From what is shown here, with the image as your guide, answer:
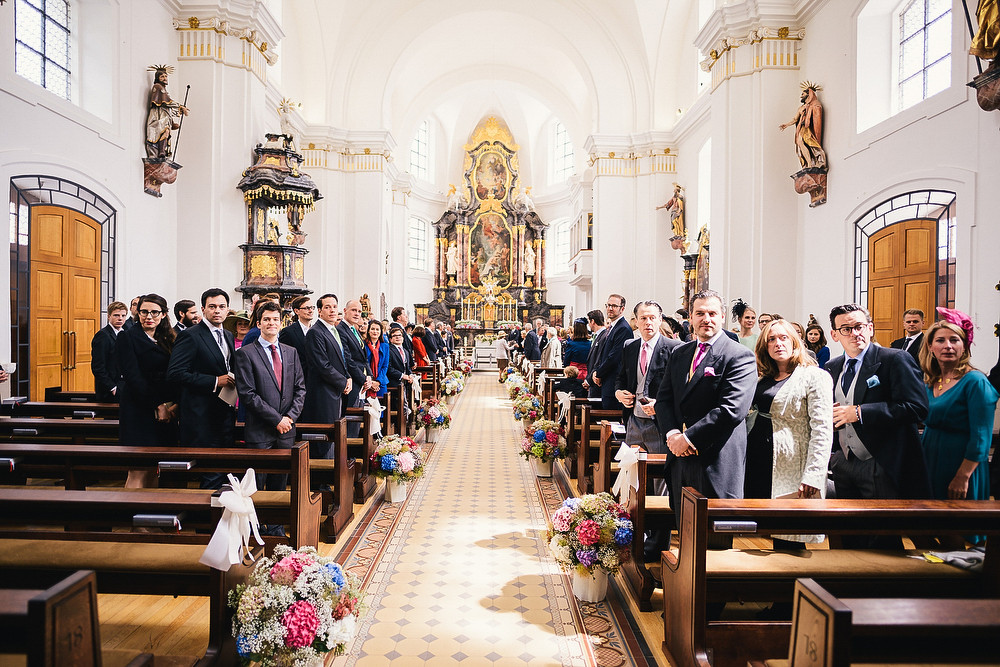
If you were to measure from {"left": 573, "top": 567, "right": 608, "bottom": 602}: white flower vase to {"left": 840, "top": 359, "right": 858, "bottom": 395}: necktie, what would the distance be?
1839 millimetres

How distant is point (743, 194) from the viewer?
9.60m

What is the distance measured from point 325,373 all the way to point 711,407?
3.47 m

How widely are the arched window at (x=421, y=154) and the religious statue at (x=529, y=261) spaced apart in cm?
577

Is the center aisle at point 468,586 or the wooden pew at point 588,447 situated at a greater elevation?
the wooden pew at point 588,447

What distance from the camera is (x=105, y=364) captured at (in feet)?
20.0

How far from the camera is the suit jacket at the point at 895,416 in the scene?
10.7ft

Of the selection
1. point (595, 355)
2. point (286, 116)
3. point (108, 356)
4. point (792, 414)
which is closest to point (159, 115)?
point (108, 356)

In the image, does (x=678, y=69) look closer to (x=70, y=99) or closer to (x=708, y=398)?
(x=70, y=99)

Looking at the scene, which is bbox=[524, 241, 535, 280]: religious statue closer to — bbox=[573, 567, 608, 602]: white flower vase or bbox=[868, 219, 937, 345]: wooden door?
bbox=[868, 219, 937, 345]: wooden door

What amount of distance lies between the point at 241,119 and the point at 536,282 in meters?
19.8

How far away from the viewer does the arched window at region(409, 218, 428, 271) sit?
27.8m

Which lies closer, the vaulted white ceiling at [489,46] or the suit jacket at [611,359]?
the suit jacket at [611,359]

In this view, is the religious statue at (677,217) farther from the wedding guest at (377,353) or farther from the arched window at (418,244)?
the arched window at (418,244)

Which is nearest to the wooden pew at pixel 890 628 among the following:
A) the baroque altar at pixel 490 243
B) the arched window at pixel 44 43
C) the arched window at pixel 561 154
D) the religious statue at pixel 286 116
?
the arched window at pixel 44 43
